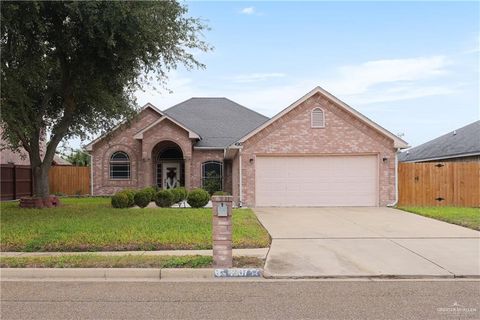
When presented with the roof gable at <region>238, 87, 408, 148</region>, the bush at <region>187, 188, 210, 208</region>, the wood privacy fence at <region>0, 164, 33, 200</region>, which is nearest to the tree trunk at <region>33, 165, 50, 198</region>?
the bush at <region>187, 188, 210, 208</region>

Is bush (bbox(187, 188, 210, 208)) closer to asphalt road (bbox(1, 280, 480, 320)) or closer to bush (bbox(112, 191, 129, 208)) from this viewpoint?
bush (bbox(112, 191, 129, 208))

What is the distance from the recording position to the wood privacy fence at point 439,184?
64.6 ft

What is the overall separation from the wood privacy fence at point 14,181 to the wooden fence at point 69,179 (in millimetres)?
1516

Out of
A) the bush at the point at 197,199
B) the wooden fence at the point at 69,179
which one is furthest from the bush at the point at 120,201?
the wooden fence at the point at 69,179

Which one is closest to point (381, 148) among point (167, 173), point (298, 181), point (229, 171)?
point (298, 181)

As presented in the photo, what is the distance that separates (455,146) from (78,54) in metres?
21.1

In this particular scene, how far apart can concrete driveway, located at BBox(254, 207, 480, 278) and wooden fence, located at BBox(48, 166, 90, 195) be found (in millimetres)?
16756

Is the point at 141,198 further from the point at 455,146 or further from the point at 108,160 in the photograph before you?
the point at 455,146

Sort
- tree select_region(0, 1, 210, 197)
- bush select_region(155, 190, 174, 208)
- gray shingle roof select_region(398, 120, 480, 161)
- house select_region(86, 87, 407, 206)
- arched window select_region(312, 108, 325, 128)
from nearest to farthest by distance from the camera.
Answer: tree select_region(0, 1, 210, 197) < bush select_region(155, 190, 174, 208) < house select_region(86, 87, 407, 206) < arched window select_region(312, 108, 325, 128) < gray shingle roof select_region(398, 120, 480, 161)

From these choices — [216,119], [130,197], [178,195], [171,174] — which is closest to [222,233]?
[130,197]

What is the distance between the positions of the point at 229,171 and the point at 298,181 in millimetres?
7734

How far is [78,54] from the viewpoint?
46.4ft

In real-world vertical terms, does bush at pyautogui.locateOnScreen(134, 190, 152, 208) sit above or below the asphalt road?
above

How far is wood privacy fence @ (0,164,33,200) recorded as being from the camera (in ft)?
78.3
